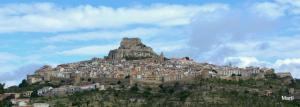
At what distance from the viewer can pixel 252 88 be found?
14388 cm

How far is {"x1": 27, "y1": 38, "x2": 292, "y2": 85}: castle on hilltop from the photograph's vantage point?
154m

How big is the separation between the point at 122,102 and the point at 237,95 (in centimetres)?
1831

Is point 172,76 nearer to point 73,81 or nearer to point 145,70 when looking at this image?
point 145,70

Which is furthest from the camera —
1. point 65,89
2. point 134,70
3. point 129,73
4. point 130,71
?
point 134,70

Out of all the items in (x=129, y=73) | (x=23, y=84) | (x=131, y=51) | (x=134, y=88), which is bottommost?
(x=134, y=88)

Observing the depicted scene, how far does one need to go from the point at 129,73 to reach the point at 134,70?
247 cm

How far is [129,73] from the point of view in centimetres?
15750

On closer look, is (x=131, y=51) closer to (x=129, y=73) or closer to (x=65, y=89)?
(x=129, y=73)

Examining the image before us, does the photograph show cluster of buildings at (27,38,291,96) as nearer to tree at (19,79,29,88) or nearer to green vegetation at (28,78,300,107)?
tree at (19,79,29,88)

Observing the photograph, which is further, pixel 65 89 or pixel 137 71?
pixel 137 71

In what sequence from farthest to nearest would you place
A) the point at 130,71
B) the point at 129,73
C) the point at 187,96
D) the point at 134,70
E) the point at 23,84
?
the point at 23,84 → the point at 134,70 → the point at 130,71 → the point at 129,73 → the point at 187,96

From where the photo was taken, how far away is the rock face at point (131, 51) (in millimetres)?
179250

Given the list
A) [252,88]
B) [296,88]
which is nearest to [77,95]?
[252,88]

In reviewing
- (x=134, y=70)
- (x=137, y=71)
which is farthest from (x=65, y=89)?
(x=134, y=70)
